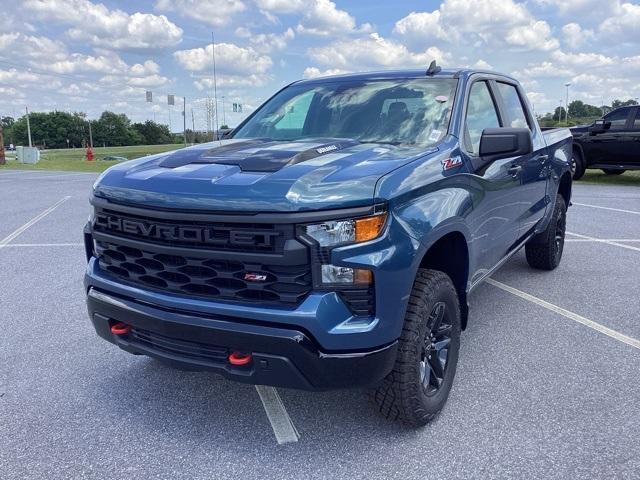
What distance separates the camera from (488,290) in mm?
5344

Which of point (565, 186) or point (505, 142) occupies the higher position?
point (505, 142)

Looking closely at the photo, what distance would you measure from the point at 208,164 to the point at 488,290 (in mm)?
3379

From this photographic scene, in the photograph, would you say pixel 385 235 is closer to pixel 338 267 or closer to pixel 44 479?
pixel 338 267

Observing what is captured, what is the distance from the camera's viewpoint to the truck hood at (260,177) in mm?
2412

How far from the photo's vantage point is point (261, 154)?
9.91 ft

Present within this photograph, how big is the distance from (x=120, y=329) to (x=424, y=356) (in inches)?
61.0

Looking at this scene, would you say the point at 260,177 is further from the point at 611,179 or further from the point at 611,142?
the point at 611,179

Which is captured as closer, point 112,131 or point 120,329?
point 120,329

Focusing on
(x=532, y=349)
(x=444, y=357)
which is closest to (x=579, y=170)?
(x=532, y=349)

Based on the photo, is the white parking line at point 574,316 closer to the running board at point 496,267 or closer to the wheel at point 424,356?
the running board at point 496,267

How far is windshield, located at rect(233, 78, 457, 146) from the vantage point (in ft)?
11.5

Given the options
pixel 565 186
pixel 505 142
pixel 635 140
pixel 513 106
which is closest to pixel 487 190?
pixel 505 142

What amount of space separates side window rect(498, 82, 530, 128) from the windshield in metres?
1.02

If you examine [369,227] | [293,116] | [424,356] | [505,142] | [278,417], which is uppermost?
[293,116]
